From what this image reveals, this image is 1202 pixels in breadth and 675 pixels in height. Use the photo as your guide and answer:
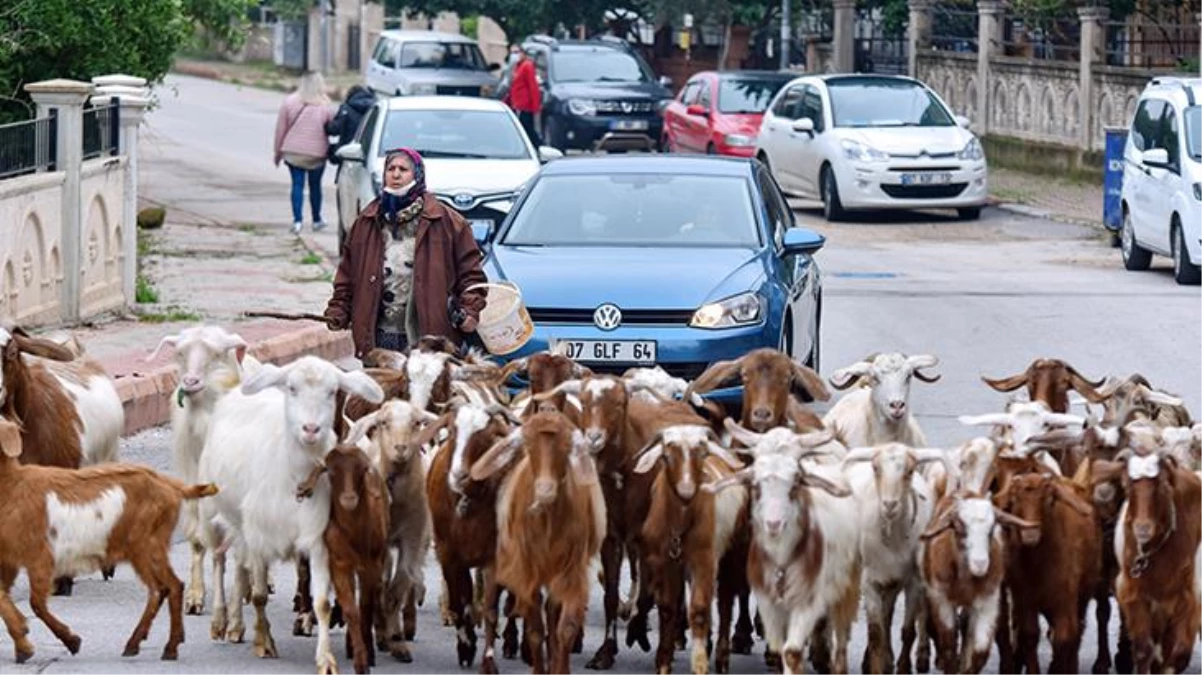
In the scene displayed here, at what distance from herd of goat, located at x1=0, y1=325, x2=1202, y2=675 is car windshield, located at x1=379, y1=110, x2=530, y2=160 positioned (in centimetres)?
1428

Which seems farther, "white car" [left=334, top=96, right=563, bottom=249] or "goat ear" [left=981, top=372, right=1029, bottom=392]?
"white car" [left=334, top=96, right=563, bottom=249]

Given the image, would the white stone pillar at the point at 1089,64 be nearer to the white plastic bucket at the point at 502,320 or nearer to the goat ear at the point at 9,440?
the white plastic bucket at the point at 502,320

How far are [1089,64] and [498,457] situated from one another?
2946 centimetres

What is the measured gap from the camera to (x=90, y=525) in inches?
431

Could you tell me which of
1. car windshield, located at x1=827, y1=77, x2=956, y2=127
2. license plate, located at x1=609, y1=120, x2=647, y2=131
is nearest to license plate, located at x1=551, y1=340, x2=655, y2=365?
car windshield, located at x1=827, y1=77, x2=956, y2=127

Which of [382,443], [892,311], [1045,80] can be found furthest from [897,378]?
[1045,80]

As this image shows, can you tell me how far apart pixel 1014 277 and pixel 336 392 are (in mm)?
16223

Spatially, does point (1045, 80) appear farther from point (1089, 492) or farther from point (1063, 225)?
point (1089, 492)

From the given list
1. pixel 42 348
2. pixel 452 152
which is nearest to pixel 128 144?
pixel 452 152

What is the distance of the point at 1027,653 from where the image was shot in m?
10.7

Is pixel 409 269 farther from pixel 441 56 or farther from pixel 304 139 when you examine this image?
pixel 441 56

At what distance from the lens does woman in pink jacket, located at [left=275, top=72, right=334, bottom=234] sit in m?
29.7

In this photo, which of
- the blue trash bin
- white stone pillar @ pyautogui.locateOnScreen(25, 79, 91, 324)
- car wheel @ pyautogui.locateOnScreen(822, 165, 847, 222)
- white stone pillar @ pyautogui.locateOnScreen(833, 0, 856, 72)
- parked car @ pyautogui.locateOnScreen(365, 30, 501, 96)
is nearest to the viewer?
white stone pillar @ pyautogui.locateOnScreen(25, 79, 91, 324)

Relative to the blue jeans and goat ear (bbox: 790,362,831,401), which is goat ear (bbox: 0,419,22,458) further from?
the blue jeans
